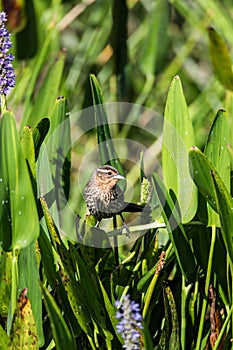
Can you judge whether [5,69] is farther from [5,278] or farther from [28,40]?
[28,40]

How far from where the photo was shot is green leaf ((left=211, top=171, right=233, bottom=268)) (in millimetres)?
762

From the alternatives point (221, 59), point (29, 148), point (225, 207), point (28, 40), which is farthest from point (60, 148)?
point (28, 40)

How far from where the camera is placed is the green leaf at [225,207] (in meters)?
0.76

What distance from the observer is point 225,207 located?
0.78 m

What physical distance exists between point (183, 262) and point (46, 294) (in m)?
0.28

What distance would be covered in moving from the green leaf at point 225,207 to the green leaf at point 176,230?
7 cm

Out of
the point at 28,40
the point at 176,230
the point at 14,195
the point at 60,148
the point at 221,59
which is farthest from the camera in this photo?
the point at 28,40

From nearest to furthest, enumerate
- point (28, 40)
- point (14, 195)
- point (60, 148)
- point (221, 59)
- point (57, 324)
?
point (57, 324) → point (14, 195) → point (60, 148) → point (221, 59) → point (28, 40)

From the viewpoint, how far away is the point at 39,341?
82 centimetres

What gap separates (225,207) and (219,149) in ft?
0.44

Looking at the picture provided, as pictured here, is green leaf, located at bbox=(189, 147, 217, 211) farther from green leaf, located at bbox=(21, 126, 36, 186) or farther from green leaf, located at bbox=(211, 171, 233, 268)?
green leaf, located at bbox=(21, 126, 36, 186)

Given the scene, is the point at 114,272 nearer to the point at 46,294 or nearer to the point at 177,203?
the point at 177,203

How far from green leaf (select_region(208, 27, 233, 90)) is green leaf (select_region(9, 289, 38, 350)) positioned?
0.62 meters

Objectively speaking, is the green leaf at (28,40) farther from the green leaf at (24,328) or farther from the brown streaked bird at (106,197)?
the green leaf at (24,328)
